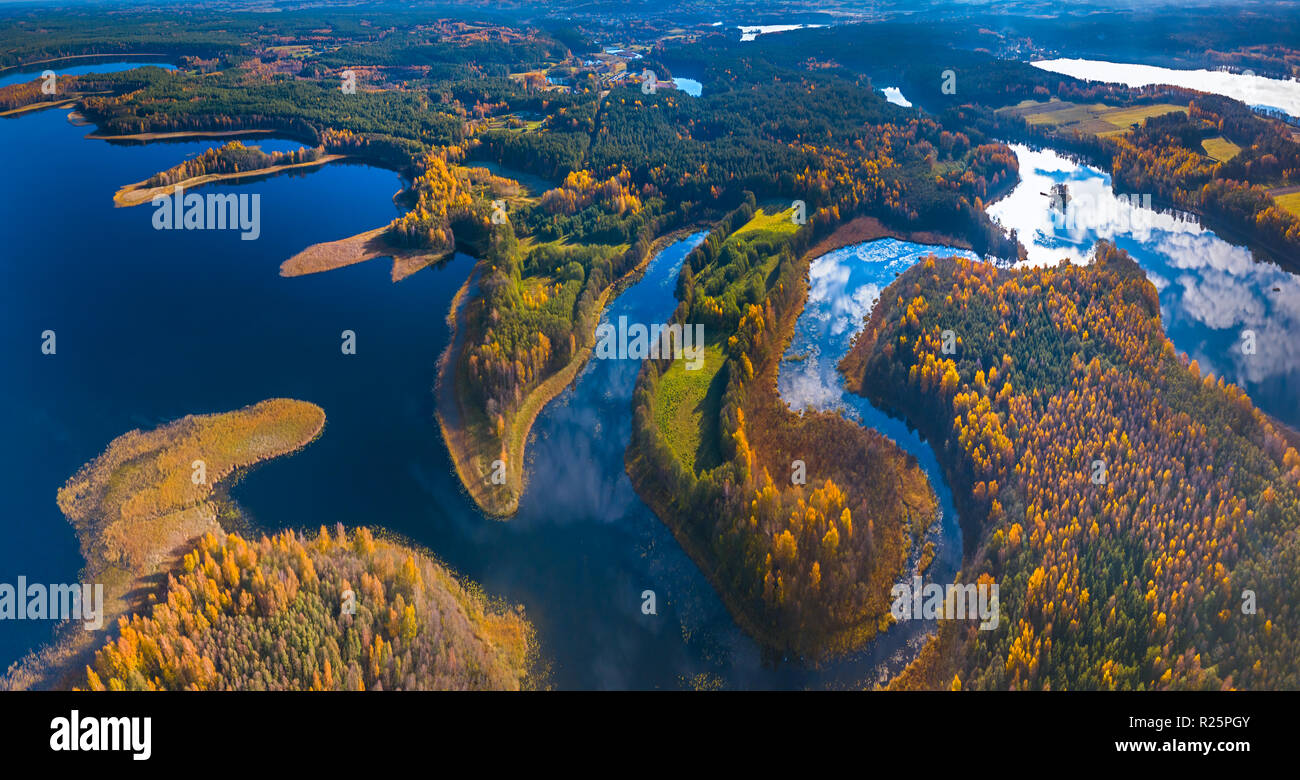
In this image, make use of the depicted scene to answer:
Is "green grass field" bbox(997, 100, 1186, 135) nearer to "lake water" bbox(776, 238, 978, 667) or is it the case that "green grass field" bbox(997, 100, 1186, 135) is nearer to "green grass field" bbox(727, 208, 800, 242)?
"lake water" bbox(776, 238, 978, 667)

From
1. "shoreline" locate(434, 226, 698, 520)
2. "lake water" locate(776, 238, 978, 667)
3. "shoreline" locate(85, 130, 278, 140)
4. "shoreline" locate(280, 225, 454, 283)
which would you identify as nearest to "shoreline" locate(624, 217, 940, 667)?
"lake water" locate(776, 238, 978, 667)

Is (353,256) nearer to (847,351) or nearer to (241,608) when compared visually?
(241,608)

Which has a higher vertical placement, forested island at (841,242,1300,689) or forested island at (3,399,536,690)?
forested island at (841,242,1300,689)

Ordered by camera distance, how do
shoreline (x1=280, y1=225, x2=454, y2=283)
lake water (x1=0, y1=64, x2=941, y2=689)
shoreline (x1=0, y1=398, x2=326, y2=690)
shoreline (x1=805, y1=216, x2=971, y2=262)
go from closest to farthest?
1. shoreline (x1=0, y1=398, x2=326, y2=690)
2. lake water (x1=0, y1=64, x2=941, y2=689)
3. shoreline (x1=280, y1=225, x2=454, y2=283)
4. shoreline (x1=805, y1=216, x2=971, y2=262)

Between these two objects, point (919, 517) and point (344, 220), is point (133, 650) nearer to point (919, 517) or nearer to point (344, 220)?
point (919, 517)

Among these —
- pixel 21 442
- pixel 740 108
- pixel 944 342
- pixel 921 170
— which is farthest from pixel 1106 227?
pixel 21 442

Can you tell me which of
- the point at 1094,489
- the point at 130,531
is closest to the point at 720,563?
the point at 1094,489
